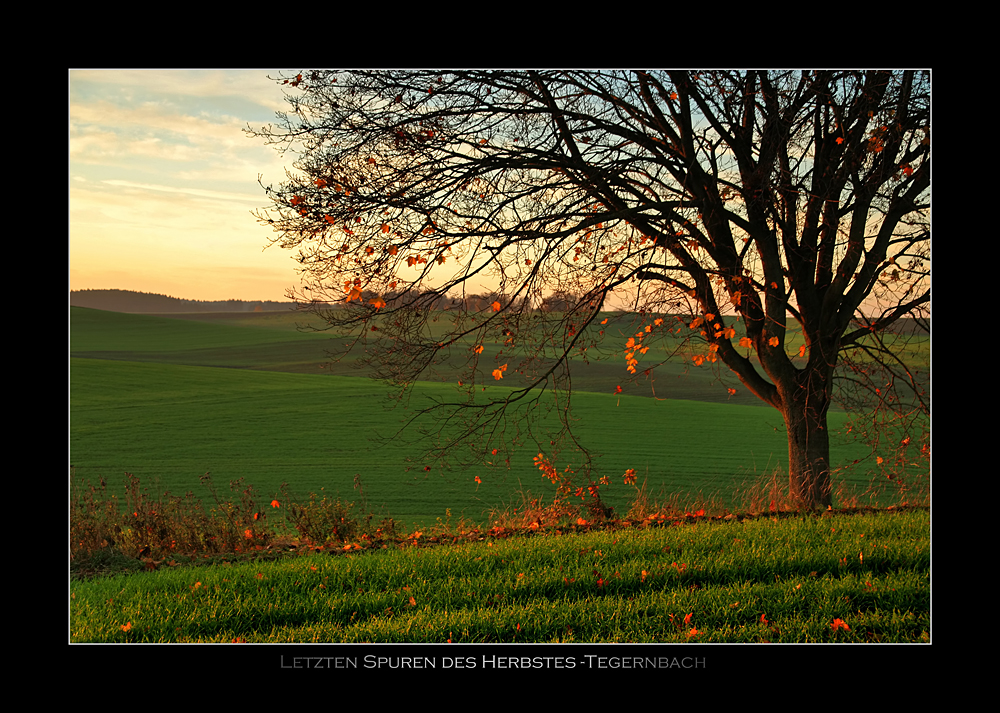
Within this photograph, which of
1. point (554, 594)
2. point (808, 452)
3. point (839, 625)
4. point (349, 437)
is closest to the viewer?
point (839, 625)

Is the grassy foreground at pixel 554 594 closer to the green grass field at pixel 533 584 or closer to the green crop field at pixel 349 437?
the green grass field at pixel 533 584

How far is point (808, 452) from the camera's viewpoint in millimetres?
8195

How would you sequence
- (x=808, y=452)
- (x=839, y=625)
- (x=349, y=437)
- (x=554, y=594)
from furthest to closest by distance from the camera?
(x=349, y=437), (x=808, y=452), (x=554, y=594), (x=839, y=625)

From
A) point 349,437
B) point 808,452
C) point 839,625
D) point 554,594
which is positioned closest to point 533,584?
point 554,594

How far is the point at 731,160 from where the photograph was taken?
7914 millimetres

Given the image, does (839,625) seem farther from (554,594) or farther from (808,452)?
(808,452)

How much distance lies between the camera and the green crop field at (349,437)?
12.3 m

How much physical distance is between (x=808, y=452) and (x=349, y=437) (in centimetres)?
1238

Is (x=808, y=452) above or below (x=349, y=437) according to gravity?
above

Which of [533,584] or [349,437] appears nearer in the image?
[533,584]

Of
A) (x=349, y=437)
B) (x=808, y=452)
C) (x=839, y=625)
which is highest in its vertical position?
(x=808, y=452)

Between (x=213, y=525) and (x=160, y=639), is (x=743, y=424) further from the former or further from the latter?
(x=160, y=639)
